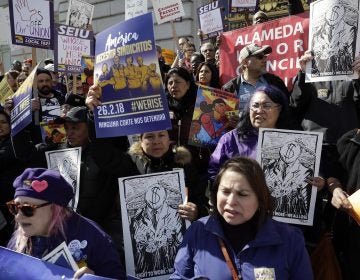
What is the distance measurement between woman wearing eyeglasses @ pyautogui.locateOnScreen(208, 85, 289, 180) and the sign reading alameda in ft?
1.49

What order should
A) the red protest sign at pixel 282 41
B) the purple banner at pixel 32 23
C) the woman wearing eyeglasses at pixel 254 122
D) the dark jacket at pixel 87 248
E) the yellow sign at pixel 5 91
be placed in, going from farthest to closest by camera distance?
1. the purple banner at pixel 32 23
2. the yellow sign at pixel 5 91
3. the red protest sign at pixel 282 41
4. the woman wearing eyeglasses at pixel 254 122
5. the dark jacket at pixel 87 248

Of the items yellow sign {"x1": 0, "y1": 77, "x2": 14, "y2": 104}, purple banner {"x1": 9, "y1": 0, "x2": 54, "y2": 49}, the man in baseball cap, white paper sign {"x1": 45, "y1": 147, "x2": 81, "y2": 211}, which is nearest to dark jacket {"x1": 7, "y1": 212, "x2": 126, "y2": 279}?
white paper sign {"x1": 45, "y1": 147, "x2": 81, "y2": 211}

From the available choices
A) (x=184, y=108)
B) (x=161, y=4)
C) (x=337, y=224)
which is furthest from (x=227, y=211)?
(x=161, y=4)

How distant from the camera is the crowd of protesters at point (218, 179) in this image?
2289mm

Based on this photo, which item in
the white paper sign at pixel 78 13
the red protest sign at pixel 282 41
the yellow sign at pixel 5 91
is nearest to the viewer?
the red protest sign at pixel 282 41

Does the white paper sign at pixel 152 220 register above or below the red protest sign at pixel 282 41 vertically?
below

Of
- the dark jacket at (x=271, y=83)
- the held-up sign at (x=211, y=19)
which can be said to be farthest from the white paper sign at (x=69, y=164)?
the held-up sign at (x=211, y=19)

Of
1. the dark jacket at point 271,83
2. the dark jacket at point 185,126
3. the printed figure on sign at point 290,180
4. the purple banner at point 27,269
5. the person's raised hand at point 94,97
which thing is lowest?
the purple banner at point 27,269

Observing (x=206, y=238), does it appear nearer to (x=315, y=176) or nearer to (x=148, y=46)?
(x=315, y=176)

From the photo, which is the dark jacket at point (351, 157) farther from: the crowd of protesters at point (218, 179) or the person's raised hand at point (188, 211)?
the person's raised hand at point (188, 211)

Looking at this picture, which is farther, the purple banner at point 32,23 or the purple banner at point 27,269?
the purple banner at point 32,23

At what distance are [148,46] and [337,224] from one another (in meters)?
1.76

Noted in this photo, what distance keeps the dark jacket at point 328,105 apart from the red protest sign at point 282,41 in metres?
1.10

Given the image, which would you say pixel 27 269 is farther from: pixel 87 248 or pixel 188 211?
pixel 188 211
